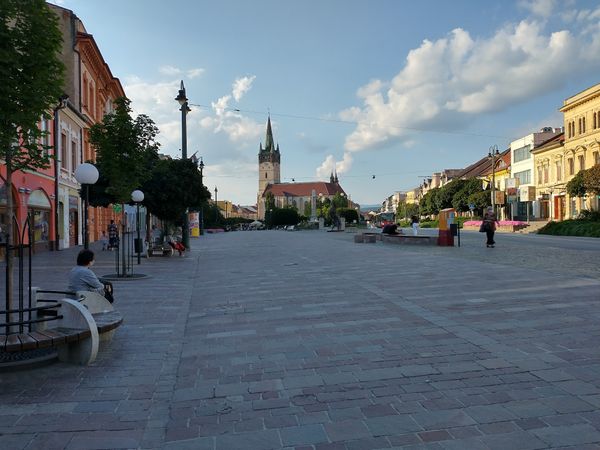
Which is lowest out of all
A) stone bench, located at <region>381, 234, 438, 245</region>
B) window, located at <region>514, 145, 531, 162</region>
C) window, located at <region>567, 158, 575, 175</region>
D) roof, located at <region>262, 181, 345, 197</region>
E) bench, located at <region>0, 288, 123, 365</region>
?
bench, located at <region>0, 288, 123, 365</region>

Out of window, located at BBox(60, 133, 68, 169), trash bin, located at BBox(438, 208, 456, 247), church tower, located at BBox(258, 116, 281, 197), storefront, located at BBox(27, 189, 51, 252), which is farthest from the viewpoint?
church tower, located at BBox(258, 116, 281, 197)

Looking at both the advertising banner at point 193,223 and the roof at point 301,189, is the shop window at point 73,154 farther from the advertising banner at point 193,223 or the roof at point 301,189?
the roof at point 301,189

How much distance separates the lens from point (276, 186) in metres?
184

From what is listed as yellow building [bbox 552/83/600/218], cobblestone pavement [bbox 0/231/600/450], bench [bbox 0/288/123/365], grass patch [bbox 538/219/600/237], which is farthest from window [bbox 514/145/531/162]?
bench [bbox 0/288/123/365]

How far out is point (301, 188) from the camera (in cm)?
18700

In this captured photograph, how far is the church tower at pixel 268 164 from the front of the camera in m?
178

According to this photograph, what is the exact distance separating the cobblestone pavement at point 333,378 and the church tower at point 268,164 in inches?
6688

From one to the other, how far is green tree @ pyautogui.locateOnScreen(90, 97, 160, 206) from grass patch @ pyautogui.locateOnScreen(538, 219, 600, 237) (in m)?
31.0

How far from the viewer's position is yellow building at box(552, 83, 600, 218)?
51562 millimetres

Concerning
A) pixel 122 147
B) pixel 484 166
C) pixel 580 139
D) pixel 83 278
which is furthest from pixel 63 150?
pixel 484 166

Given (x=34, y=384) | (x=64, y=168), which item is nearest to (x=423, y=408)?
(x=34, y=384)

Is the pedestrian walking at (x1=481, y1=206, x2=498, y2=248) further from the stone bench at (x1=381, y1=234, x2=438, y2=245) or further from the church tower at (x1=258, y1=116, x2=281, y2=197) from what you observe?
the church tower at (x1=258, y1=116, x2=281, y2=197)

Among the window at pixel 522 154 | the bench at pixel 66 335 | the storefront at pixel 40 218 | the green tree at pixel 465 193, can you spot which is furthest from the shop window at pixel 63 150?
the window at pixel 522 154

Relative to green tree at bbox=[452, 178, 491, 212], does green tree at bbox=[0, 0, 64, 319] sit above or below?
below
